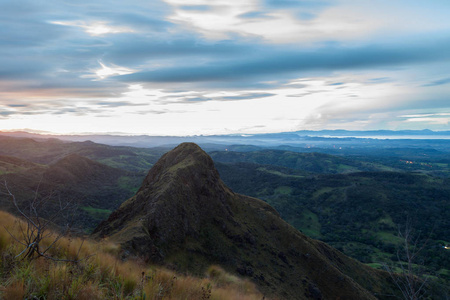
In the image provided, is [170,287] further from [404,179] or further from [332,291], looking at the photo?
[404,179]

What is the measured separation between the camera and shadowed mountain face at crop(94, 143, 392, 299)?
29859mm

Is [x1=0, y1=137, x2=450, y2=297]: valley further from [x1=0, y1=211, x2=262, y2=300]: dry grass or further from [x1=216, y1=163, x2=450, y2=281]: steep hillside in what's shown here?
[x1=0, y1=211, x2=262, y2=300]: dry grass

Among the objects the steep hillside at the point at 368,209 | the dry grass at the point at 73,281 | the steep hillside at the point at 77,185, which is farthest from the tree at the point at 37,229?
the steep hillside at the point at 368,209

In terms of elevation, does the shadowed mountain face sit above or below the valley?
above

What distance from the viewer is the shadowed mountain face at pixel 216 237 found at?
29.9 metres

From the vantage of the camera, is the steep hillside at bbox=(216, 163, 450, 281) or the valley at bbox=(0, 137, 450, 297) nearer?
the valley at bbox=(0, 137, 450, 297)

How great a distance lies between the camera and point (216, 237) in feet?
116

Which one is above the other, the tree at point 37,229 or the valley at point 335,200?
the tree at point 37,229

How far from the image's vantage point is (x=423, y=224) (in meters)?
115

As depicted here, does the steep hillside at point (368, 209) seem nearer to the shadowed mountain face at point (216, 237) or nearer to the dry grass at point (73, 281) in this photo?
the shadowed mountain face at point (216, 237)

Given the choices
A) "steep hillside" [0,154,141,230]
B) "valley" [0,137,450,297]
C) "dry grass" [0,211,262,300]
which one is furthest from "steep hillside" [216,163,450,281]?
"dry grass" [0,211,262,300]

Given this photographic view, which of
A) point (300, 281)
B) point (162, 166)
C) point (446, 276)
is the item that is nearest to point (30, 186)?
point (162, 166)

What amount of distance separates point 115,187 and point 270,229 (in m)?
133

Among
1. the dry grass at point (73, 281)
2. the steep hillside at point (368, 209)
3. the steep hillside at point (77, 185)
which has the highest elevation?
the dry grass at point (73, 281)
